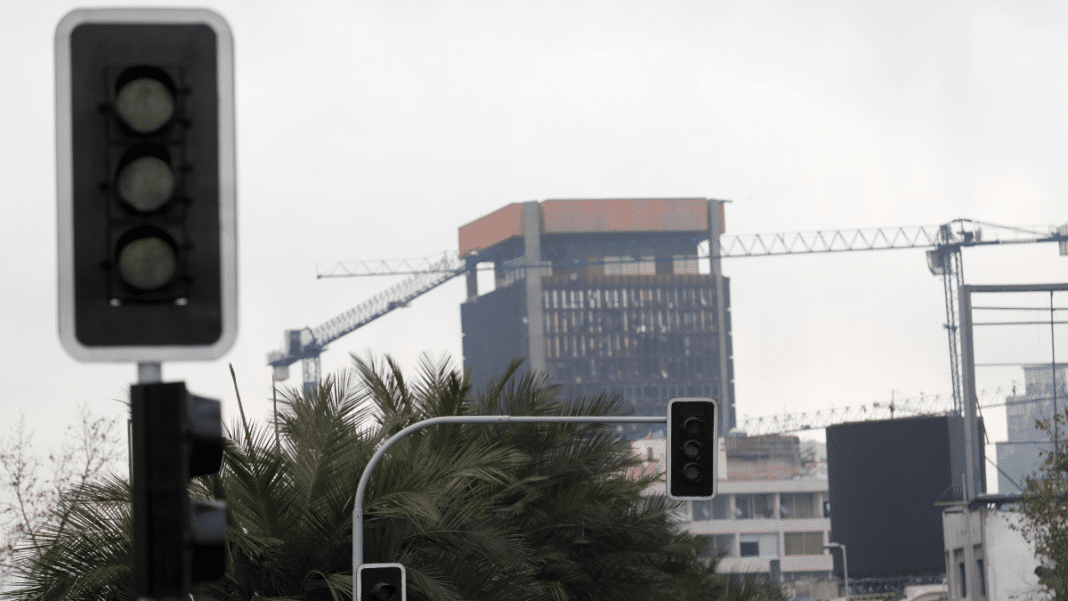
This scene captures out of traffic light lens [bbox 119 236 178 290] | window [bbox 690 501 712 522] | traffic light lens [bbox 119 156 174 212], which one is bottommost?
window [bbox 690 501 712 522]

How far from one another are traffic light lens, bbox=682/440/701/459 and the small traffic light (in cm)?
367

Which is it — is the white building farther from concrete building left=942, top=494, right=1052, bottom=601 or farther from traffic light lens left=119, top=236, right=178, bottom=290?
traffic light lens left=119, top=236, right=178, bottom=290

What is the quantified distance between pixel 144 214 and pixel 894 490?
94.6 metres

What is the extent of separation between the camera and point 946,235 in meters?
164

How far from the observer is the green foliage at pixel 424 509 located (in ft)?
55.2

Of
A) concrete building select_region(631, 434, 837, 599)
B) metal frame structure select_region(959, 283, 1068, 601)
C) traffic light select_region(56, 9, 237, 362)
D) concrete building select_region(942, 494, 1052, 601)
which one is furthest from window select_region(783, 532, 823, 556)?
traffic light select_region(56, 9, 237, 362)

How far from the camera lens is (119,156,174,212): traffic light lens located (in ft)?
15.6

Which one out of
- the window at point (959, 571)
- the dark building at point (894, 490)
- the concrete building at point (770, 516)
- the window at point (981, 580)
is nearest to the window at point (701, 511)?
the concrete building at point (770, 516)

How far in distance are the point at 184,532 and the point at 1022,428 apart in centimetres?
6324

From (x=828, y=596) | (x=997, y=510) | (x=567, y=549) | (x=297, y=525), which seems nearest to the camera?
(x=297, y=525)

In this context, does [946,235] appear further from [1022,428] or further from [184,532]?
[184,532]

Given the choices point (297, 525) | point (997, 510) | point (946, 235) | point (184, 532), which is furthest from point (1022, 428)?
point (946, 235)

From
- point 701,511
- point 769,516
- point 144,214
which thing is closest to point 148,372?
point 144,214

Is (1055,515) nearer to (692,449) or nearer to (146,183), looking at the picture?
(692,449)
